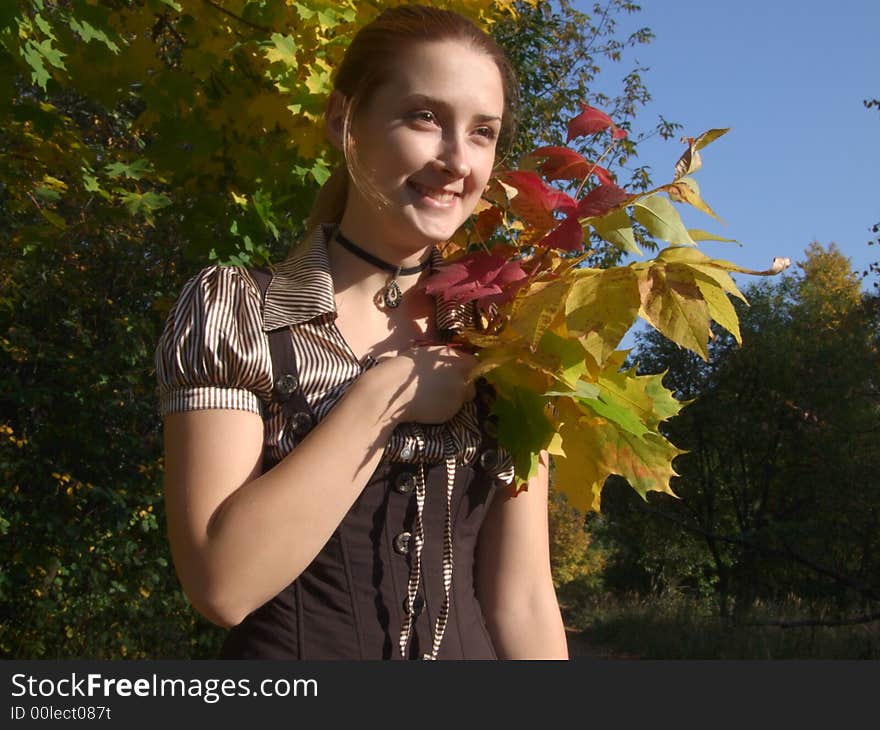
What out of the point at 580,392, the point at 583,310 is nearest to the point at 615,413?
the point at 580,392

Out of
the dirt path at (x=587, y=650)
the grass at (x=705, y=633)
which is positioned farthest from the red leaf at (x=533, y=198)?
the dirt path at (x=587, y=650)

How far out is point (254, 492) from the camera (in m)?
1.29

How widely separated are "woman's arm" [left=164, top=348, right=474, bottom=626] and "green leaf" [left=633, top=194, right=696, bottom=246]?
Answer: 1.44 ft

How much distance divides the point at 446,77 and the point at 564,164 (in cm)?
29

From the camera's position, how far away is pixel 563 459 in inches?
62.2

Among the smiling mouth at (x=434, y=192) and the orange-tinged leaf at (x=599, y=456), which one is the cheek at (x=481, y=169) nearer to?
the smiling mouth at (x=434, y=192)

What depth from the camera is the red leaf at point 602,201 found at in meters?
1.44

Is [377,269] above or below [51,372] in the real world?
below

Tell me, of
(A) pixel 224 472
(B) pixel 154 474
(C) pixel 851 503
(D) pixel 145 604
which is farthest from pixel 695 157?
(C) pixel 851 503

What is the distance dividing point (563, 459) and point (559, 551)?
23.3 m

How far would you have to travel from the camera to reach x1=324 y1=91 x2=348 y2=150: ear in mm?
1650

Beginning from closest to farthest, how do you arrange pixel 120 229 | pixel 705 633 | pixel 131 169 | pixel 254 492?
pixel 254 492 → pixel 131 169 → pixel 120 229 → pixel 705 633

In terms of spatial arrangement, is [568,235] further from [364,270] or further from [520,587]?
[520,587]

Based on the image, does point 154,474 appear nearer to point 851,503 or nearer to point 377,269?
point 377,269
